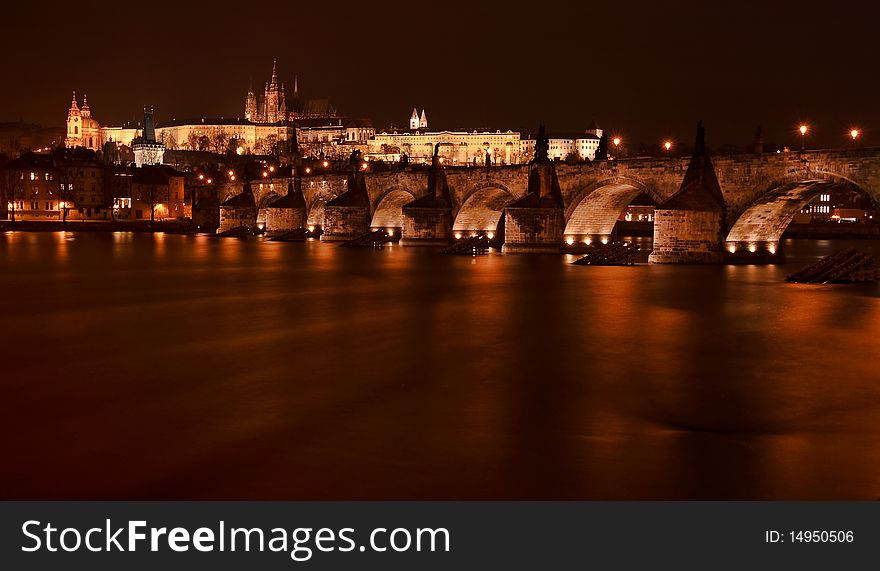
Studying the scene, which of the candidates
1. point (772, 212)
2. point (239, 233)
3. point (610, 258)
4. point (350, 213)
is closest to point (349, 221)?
point (350, 213)

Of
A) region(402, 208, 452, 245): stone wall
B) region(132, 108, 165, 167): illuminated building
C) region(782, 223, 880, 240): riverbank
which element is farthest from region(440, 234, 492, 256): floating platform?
region(132, 108, 165, 167): illuminated building

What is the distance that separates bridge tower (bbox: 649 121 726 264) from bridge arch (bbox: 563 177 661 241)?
3168 mm

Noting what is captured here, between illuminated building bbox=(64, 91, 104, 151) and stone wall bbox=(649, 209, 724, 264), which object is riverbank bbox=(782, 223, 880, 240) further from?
illuminated building bbox=(64, 91, 104, 151)

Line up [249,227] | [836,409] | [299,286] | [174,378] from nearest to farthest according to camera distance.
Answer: [836,409] < [174,378] < [299,286] < [249,227]

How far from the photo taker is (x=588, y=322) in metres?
17.0

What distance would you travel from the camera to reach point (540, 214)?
37656mm

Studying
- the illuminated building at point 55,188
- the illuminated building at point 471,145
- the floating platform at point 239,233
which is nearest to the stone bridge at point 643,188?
the floating platform at point 239,233

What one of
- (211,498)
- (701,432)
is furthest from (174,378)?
(701,432)

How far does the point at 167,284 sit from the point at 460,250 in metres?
17.5

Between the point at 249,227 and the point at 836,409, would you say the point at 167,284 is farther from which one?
the point at 249,227

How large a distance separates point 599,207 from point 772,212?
364 inches

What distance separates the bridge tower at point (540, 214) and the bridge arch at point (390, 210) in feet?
46.6

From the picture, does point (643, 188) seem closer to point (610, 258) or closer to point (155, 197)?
point (610, 258)

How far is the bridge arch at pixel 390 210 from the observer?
51.8m
